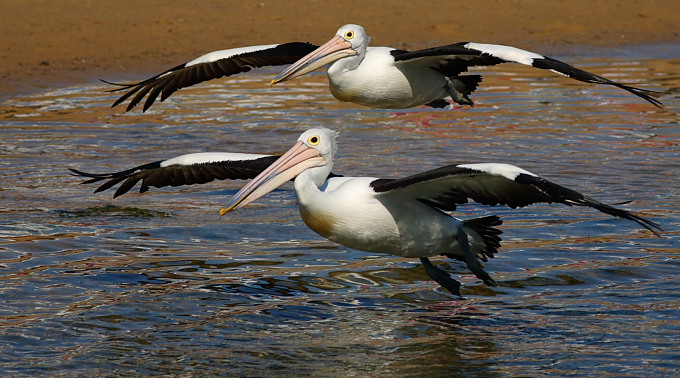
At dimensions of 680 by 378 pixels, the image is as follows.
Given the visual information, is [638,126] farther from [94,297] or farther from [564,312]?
[94,297]

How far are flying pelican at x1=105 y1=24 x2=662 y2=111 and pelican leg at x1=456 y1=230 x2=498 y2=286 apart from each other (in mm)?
1469

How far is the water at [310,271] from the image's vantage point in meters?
6.30

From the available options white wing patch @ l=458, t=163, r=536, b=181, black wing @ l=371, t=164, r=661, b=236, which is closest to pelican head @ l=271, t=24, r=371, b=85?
black wing @ l=371, t=164, r=661, b=236

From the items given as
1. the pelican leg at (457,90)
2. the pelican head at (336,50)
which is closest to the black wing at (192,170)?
the pelican head at (336,50)

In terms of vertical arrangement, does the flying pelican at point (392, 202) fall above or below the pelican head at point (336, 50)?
below

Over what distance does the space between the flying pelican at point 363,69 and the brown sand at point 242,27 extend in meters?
6.02

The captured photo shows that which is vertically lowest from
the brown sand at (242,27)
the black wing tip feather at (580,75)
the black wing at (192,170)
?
the black wing at (192,170)

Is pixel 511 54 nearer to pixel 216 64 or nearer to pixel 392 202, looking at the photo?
pixel 392 202

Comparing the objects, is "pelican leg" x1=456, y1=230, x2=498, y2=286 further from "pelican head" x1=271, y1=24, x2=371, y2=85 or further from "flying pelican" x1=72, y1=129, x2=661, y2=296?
"pelican head" x1=271, y1=24, x2=371, y2=85

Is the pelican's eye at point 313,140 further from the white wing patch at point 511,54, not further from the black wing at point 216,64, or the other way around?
the black wing at point 216,64

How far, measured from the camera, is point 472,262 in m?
7.40

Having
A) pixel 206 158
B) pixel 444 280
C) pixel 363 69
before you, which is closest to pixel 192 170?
pixel 206 158

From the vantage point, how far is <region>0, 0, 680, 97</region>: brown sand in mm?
16375

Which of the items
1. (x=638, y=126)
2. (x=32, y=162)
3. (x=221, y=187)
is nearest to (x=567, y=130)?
(x=638, y=126)
